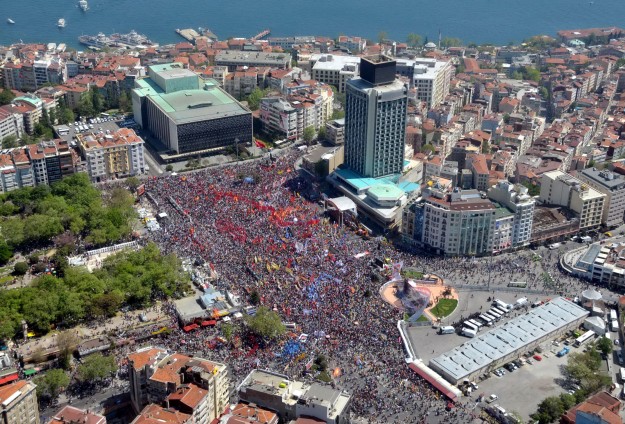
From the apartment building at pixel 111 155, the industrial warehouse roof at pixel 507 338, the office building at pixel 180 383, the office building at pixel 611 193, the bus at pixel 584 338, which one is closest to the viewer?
the office building at pixel 180 383

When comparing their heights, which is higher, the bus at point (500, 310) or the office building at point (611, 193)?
the office building at point (611, 193)

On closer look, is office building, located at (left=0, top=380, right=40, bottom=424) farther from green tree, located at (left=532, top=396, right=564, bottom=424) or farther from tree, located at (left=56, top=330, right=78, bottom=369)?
green tree, located at (left=532, top=396, right=564, bottom=424)

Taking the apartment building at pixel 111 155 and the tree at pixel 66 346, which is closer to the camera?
the tree at pixel 66 346

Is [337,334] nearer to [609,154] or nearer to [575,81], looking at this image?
[609,154]

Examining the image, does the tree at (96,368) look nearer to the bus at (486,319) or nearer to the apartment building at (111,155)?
the bus at (486,319)

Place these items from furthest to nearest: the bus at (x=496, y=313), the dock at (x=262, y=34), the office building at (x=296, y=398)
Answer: the dock at (x=262, y=34) < the bus at (x=496, y=313) < the office building at (x=296, y=398)

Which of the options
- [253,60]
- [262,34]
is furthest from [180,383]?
[262,34]

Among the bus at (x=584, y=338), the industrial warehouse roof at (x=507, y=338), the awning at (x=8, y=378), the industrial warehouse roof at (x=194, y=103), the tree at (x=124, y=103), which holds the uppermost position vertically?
the industrial warehouse roof at (x=194, y=103)

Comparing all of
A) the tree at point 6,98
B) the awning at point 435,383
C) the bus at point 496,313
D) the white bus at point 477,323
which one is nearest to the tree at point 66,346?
the awning at point 435,383
